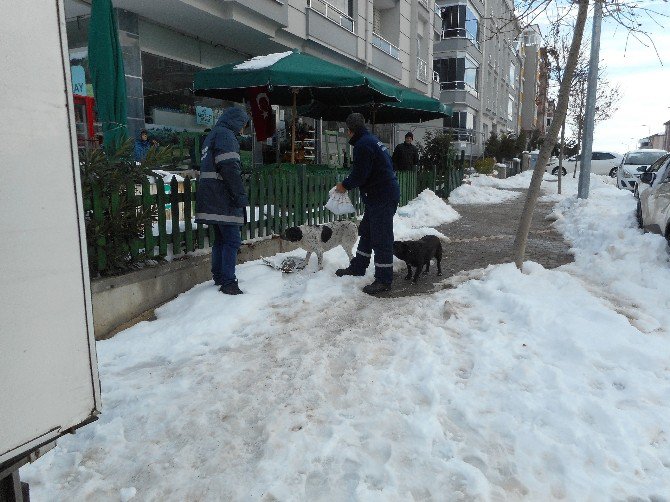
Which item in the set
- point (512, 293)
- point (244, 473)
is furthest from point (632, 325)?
point (244, 473)

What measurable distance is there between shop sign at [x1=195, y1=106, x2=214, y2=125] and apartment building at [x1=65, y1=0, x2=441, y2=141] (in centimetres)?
9

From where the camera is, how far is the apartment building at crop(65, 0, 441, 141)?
1075 centimetres

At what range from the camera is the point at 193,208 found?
5410mm

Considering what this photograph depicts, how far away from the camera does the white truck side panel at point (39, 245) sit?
1.27m

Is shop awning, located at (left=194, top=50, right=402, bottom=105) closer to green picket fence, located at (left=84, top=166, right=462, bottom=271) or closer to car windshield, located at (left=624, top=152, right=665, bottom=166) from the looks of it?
green picket fence, located at (left=84, top=166, right=462, bottom=271)

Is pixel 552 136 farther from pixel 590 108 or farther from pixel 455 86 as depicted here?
pixel 455 86

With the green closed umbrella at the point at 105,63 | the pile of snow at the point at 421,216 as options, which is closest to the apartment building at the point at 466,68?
the pile of snow at the point at 421,216

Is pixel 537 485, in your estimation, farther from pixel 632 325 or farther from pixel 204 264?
pixel 204 264

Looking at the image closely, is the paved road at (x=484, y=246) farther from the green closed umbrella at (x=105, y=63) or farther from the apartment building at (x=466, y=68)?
the apartment building at (x=466, y=68)

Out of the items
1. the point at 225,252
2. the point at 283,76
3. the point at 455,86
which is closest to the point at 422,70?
the point at 455,86

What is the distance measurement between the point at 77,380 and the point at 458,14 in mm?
35933

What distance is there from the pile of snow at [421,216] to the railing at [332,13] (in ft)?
23.7

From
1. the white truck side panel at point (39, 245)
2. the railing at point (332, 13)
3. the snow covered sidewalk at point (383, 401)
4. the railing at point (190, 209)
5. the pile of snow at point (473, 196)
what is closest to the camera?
the white truck side panel at point (39, 245)

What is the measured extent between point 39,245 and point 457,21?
35870 millimetres
